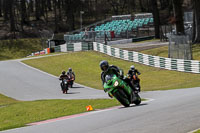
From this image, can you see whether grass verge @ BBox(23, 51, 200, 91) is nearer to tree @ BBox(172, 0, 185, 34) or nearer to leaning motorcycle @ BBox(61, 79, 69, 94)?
leaning motorcycle @ BBox(61, 79, 69, 94)

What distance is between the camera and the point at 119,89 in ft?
40.8

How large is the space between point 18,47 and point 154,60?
38.9m

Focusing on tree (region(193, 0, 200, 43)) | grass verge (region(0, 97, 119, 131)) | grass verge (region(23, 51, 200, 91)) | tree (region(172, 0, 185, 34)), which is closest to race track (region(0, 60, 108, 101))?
grass verge (region(23, 51, 200, 91))

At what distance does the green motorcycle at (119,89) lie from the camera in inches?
482

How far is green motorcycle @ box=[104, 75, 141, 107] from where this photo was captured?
40.2ft

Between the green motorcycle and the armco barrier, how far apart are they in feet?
53.6

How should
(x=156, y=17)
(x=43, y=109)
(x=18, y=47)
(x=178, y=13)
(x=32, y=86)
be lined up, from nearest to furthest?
(x=43, y=109) → (x=32, y=86) → (x=178, y=13) → (x=156, y=17) → (x=18, y=47)

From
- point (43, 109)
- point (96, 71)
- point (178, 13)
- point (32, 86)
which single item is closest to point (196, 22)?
point (178, 13)

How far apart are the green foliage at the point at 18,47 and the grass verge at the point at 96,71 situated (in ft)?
71.4

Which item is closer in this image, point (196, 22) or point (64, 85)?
point (64, 85)

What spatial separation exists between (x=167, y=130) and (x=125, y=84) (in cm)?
458

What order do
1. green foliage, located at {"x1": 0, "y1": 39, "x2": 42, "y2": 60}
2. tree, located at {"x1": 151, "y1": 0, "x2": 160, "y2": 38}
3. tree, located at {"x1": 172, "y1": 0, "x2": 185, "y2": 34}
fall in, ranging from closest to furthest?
tree, located at {"x1": 172, "y1": 0, "x2": 185, "y2": 34}
tree, located at {"x1": 151, "y1": 0, "x2": 160, "y2": 38}
green foliage, located at {"x1": 0, "y1": 39, "x2": 42, "y2": 60}

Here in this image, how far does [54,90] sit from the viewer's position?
89.4 feet

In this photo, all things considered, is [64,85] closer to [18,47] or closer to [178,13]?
[178,13]
